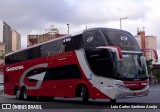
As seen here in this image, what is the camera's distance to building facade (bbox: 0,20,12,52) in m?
113

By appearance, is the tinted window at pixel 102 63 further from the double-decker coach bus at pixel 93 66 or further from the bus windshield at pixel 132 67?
the bus windshield at pixel 132 67

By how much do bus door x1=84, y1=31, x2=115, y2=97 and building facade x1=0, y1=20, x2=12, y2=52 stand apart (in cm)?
9404

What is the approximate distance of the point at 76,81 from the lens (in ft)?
67.1

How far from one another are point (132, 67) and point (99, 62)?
1.73 metres

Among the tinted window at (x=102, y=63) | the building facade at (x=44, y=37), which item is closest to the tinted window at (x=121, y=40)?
the tinted window at (x=102, y=63)

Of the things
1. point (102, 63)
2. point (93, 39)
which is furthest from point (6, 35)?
point (102, 63)

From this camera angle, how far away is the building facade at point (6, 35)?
4464 inches

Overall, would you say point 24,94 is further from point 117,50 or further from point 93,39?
point 117,50

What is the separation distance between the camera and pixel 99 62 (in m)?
18.7

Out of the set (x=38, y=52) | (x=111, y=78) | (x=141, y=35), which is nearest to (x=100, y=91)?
(x=111, y=78)

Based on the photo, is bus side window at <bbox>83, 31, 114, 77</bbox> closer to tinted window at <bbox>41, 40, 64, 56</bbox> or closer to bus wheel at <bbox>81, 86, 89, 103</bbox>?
bus wheel at <bbox>81, 86, 89, 103</bbox>

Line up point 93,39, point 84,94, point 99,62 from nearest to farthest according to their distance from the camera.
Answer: point 99,62, point 93,39, point 84,94

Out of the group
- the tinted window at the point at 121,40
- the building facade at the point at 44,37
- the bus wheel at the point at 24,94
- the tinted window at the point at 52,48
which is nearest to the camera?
the tinted window at the point at 121,40

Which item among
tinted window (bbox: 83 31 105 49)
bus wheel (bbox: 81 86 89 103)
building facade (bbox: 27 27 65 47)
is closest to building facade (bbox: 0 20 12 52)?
building facade (bbox: 27 27 65 47)
